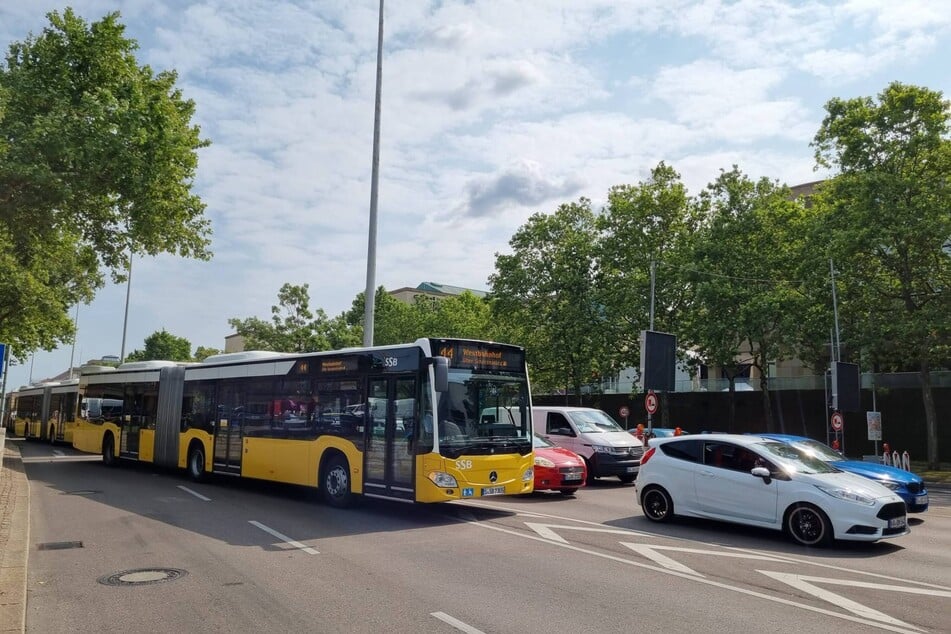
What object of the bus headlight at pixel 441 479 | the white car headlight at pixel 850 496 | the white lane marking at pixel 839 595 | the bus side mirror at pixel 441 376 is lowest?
the white lane marking at pixel 839 595

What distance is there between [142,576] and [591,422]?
13543 millimetres

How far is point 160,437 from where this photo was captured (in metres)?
20.1

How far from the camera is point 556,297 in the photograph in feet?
141

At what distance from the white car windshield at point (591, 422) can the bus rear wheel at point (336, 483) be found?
7.64 metres

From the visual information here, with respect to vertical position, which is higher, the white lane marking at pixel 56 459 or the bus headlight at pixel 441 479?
the bus headlight at pixel 441 479

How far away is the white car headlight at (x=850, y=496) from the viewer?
9664 millimetres

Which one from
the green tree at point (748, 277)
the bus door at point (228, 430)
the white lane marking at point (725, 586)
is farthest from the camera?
the green tree at point (748, 277)

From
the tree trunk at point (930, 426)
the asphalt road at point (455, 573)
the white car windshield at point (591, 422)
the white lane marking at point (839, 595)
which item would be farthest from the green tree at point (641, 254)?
the white lane marking at point (839, 595)

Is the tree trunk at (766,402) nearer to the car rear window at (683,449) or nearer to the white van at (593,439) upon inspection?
the white van at (593,439)

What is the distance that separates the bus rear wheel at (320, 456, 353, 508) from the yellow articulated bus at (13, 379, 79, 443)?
18.4 m

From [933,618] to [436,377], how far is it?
703 cm

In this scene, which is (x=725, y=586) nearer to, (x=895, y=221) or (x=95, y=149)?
(x=95, y=149)

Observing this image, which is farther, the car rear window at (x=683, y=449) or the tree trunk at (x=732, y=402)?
the tree trunk at (x=732, y=402)

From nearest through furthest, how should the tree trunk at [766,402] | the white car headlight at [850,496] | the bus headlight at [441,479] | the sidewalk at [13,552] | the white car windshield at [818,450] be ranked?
the sidewalk at [13,552], the white car headlight at [850,496], the bus headlight at [441,479], the white car windshield at [818,450], the tree trunk at [766,402]
